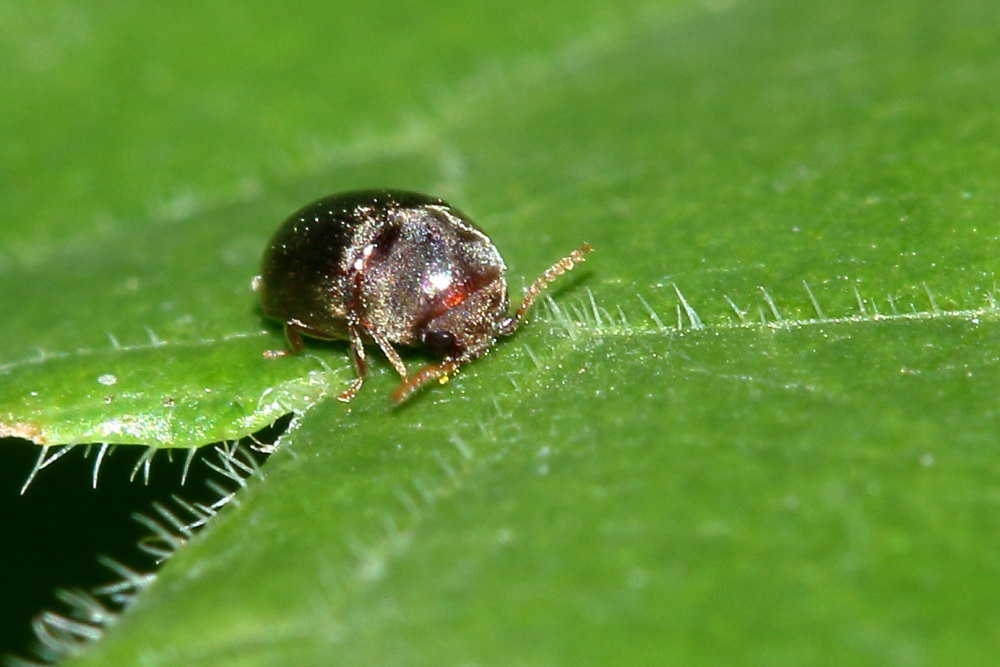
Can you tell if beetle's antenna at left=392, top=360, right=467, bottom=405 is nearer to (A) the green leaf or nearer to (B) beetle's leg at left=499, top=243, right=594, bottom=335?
(A) the green leaf

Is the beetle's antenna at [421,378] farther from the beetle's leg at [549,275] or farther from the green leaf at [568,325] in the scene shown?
the beetle's leg at [549,275]

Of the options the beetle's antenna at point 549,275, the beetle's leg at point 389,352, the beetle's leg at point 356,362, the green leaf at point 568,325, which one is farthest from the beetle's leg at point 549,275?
the beetle's leg at point 356,362

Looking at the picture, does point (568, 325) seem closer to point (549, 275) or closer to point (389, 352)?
point (549, 275)

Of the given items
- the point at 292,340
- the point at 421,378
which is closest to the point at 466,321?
the point at 421,378

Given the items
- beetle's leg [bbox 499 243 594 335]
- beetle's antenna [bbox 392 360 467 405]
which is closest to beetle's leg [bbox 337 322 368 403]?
beetle's antenna [bbox 392 360 467 405]

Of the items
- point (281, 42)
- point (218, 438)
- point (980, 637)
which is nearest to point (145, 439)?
point (218, 438)

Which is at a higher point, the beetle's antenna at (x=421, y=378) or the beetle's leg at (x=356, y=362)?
the beetle's leg at (x=356, y=362)

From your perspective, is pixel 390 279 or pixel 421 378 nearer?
pixel 421 378
